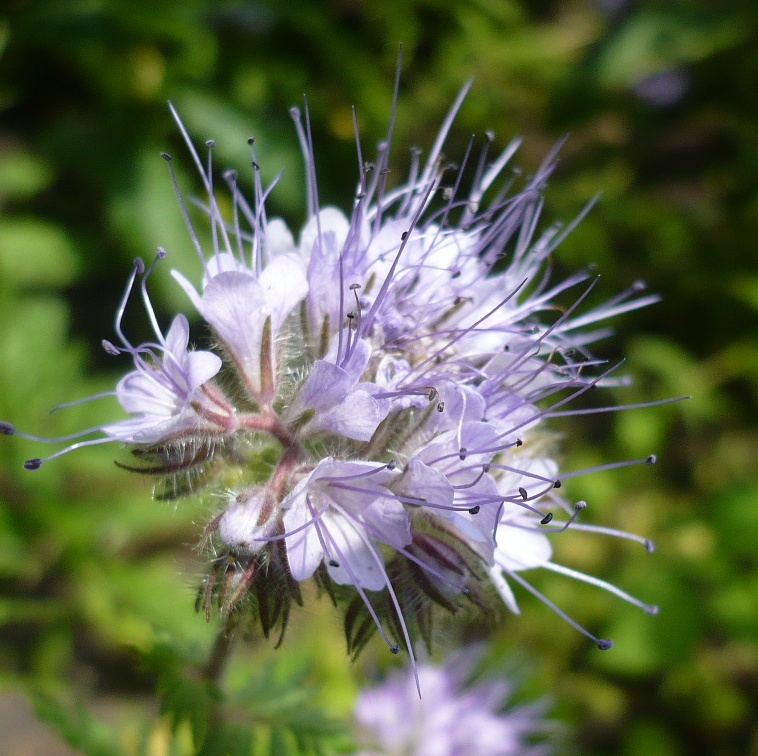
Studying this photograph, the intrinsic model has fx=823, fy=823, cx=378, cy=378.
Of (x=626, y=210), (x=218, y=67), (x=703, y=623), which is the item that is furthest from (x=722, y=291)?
(x=218, y=67)

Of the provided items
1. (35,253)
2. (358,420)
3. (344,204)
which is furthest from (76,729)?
(344,204)

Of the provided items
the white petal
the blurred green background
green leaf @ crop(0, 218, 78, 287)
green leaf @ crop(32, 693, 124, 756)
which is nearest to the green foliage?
green leaf @ crop(32, 693, 124, 756)

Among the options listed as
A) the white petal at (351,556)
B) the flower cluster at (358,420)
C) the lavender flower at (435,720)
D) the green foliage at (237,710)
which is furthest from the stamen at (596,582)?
the lavender flower at (435,720)

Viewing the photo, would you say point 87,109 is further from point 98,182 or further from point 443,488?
point 443,488

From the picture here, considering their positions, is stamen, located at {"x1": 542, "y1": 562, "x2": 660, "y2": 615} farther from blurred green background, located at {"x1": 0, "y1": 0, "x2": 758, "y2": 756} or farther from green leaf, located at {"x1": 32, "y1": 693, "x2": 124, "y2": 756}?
blurred green background, located at {"x1": 0, "y1": 0, "x2": 758, "y2": 756}

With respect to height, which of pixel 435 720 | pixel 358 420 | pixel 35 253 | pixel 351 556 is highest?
pixel 358 420

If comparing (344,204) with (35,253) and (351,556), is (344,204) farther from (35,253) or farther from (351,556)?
(351,556)
